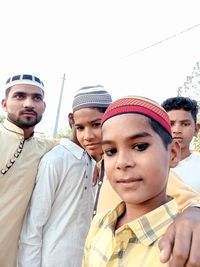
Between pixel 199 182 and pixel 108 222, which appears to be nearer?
pixel 108 222

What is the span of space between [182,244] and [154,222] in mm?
290

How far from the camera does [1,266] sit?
7.89ft

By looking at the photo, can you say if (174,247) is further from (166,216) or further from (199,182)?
(199,182)

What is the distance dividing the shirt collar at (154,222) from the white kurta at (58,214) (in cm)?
94

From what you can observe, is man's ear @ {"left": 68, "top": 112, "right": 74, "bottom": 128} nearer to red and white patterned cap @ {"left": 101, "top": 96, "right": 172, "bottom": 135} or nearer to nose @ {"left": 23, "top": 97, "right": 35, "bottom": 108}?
nose @ {"left": 23, "top": 97, "right": 35, "bottom": 108}

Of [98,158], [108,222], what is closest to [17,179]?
[98,158]

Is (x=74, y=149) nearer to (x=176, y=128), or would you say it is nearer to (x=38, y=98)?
(x=38, y=98)

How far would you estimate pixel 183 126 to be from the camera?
2.83 meters

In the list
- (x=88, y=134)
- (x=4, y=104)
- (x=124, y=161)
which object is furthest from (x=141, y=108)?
(x=4, y=104)

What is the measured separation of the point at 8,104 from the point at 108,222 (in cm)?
159

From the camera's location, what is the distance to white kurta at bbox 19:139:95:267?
85.4 inches

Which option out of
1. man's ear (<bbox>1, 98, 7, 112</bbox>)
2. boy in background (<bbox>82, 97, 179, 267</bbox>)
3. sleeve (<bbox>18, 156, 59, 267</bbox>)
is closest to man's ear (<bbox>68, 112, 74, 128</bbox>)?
sleeve (<bbox>18, 156, 59, 267</bbox>)

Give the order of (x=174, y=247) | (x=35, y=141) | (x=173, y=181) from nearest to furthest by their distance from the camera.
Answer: (x=174, y=247) → (x=173, y=181) → (x=35, y=141)

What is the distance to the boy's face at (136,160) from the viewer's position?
4.19 ft
